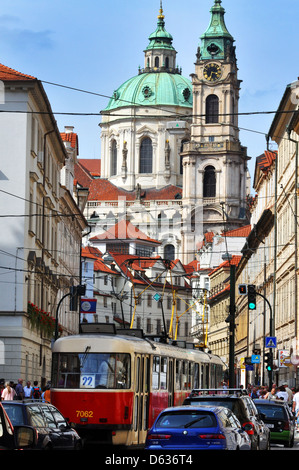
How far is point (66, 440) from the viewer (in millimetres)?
18375

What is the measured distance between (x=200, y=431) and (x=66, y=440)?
2.43 meters

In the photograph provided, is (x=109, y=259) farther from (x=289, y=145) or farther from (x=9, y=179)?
(x=9, y=179)

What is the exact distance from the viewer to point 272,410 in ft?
95.3

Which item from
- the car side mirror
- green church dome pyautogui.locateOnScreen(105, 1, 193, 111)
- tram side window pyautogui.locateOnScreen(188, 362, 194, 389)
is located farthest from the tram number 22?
green church dome pyautogui.locateOnScreen(105, 1, 193, 111)

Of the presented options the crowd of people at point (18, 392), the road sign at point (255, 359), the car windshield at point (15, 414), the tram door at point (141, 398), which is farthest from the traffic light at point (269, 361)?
the car windshield at point (15, 414)

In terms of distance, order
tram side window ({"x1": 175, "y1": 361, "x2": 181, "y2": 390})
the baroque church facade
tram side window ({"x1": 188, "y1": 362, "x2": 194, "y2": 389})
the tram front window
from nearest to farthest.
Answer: the tram front window → tram side window ({"x1": 175, "y1": 361, "x2": 181, "y2": 390}) → tram side window ({"x1": 188, "y1": 362, "x2": 194, "y2": 389}) → the baroque church facade

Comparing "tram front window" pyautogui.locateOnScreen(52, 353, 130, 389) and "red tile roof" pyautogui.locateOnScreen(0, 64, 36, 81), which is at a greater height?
"red tile roof" pyautogui.locateOnScreen(0, 64, 36, 81)

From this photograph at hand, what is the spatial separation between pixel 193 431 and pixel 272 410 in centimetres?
1220

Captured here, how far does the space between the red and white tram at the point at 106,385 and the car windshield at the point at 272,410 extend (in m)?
2.88

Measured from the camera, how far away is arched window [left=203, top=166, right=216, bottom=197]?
157375mm

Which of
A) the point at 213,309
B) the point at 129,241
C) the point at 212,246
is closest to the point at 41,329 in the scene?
the point at 213,309

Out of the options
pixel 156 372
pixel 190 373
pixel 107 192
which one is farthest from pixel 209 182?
pixel 156 372

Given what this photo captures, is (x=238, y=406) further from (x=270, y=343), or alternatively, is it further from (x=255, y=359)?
(x=255, y=359)

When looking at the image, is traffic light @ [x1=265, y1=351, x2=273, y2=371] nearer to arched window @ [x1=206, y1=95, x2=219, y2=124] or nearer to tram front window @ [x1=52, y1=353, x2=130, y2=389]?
tram front window @ [x1=52, y1=353, x2=130, y2=389]
